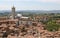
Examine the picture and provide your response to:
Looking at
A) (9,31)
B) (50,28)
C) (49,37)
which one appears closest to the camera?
(49,37)

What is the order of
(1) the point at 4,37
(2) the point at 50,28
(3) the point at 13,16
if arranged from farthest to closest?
(3) the point at 13,16
(2) the point at 50,28
(1) the point at 4,37

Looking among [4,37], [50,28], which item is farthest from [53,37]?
[50,28]

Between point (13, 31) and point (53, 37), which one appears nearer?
point (53, 37)

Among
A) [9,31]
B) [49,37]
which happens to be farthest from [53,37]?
[9,31]

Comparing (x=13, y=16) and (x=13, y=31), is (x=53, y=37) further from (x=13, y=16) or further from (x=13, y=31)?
(x=13, y=16)

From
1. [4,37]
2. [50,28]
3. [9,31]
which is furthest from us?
[50,28]

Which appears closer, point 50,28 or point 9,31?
point 9,31

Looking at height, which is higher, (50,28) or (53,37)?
(53,37)

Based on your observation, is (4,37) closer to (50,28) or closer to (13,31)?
(13,31)

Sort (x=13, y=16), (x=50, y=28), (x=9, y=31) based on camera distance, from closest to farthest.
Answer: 1. (x=9, y=31)
2. (x=50, y=28)
3. (x=13, y=16)
